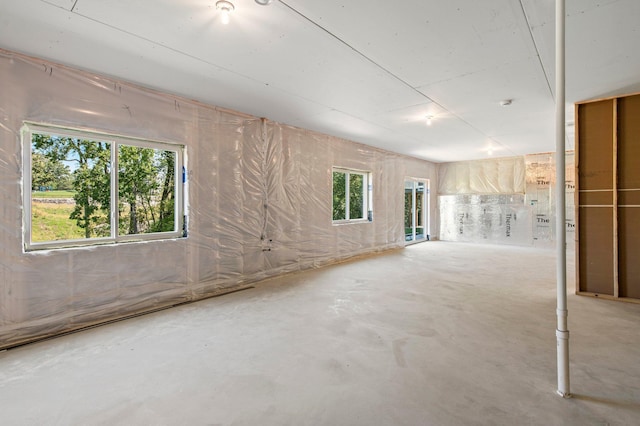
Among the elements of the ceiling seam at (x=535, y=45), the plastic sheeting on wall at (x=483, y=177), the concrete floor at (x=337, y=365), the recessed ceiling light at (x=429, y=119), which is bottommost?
the concrete floor at (x=337, y=365)

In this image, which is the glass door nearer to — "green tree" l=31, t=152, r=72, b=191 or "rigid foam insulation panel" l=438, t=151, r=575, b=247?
"rigid foam insulation panel" l=438, t=151, r=575, b=247

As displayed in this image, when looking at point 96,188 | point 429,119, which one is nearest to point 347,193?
point 429,119

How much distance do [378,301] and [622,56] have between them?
309cm

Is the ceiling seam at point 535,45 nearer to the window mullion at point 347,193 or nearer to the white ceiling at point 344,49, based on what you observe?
the white ceiling at point 344,49

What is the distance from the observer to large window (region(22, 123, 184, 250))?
262cm

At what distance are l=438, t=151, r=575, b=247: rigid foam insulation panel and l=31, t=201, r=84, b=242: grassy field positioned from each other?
8.43 meters

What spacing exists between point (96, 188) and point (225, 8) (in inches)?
84.9

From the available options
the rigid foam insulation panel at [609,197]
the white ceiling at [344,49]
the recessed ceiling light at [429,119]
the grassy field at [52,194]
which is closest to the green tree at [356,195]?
the recessed ceiling light at [429,119]

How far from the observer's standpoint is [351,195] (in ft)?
21.1

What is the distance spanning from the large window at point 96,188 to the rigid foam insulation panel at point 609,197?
4738 millimetres

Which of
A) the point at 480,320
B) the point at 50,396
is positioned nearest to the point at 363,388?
the point at 480,320

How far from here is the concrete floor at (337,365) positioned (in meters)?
1.60

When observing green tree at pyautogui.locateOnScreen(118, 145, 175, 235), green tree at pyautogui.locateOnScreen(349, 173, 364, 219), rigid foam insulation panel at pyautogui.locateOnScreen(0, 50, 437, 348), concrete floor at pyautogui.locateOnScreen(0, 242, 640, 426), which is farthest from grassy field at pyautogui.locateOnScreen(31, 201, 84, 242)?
green tree at pyautogui.locateOnScreen(349, 173, 364, 219)

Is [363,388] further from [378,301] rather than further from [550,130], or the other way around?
[550,130]
